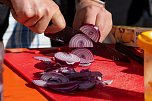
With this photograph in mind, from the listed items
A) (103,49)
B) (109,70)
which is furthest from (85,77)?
(103,49)

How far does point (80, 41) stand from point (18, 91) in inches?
12.2

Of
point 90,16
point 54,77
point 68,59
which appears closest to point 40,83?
point 54,77

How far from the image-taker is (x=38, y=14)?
1022 millimetres

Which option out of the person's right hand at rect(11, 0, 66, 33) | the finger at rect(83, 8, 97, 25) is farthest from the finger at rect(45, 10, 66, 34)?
the finger at rect(83, 8, 97, 25)

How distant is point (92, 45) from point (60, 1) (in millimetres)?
650

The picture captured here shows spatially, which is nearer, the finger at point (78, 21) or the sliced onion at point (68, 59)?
the sliced onion at point (68, 59)

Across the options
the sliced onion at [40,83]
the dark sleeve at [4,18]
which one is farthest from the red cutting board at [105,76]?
the dark sleeve at [4,18]

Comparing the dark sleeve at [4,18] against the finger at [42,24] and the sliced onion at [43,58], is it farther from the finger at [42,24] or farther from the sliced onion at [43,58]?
the finger at [42,24]

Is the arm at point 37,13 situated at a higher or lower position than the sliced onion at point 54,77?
higher

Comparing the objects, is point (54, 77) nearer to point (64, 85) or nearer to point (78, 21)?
point (64, 85)

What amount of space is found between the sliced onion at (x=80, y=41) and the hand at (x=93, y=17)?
154 mm

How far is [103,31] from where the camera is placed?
54.6 inches

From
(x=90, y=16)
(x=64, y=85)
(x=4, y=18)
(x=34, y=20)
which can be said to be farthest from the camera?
(x=4, y=18)

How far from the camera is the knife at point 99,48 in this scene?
119cm
